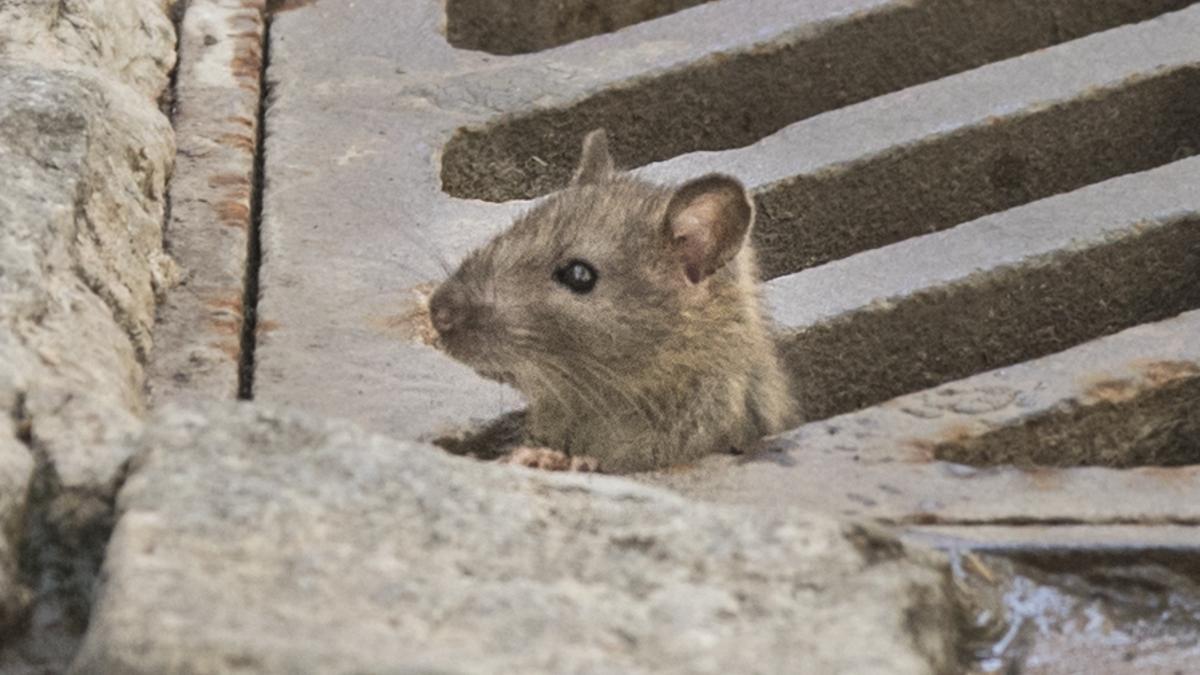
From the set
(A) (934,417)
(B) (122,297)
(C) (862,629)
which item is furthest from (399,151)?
(C) (862,629)

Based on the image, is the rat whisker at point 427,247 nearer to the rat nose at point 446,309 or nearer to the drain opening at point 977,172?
the rat nose at point 446,309

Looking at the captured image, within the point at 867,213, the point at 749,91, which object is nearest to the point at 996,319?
the point at 867,213

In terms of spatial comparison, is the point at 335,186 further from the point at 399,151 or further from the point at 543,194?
the point at 543,194

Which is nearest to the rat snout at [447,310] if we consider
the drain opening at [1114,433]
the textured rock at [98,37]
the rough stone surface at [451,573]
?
the textured rock at [98,37]

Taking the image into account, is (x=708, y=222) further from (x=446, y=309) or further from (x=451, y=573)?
(x=451, y=573)

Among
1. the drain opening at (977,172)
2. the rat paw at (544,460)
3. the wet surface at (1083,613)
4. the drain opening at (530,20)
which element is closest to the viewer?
→ the wet surface at (1083,613)

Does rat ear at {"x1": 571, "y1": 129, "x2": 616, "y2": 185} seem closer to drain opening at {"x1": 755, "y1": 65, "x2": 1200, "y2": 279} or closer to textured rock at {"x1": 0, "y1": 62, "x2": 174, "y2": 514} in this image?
drain opening at {"x1": 755, "y1": 65, "x2": 1200, "y2": 279}

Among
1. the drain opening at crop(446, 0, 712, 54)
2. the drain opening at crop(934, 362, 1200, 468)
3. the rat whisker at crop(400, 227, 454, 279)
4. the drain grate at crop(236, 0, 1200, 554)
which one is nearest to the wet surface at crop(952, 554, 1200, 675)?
the drain grate at crop(236, 0, 1200, 554)
